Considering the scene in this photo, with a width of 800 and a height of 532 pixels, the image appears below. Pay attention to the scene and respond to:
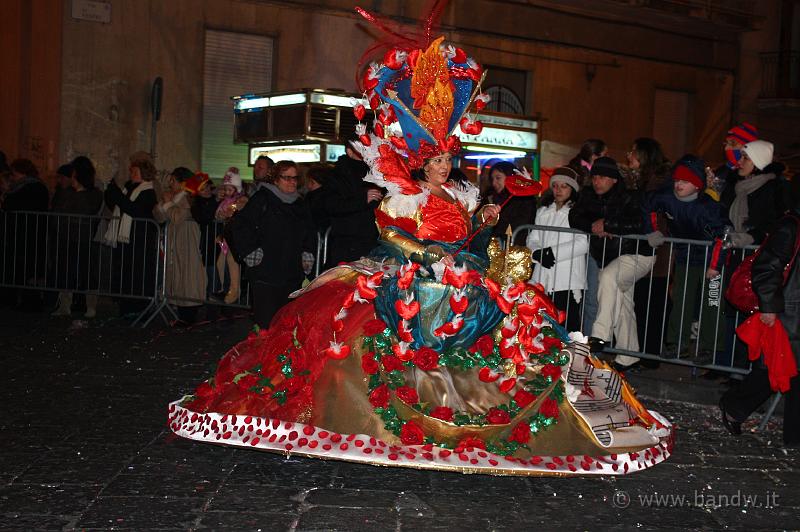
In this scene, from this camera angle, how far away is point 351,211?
7953 mm

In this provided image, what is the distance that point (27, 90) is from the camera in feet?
52.2

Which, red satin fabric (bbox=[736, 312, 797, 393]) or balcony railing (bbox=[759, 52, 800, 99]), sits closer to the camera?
red satin fabric (bbox=[736, 312, 797, 393])

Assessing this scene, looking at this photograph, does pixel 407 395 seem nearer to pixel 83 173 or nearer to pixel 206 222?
pixel 206 222

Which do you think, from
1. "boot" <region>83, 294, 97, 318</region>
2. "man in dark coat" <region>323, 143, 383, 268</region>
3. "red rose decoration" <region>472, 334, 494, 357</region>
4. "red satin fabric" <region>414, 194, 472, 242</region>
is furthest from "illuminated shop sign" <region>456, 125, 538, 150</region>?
"red rose decoration" <region>472, 334, 494, 357</region>

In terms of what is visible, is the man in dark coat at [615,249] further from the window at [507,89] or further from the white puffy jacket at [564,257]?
the window at [507,89]

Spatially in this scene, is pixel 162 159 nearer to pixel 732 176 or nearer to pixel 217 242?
pixel 217 242

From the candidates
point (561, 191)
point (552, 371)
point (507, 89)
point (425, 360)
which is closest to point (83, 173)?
point (561, 191)

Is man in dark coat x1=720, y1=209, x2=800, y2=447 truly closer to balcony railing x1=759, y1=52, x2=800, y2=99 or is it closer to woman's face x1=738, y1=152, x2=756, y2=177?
woman's face x1=738, y1=152, x2=756, y2=177

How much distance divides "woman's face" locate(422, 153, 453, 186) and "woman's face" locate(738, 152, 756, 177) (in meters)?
3.45

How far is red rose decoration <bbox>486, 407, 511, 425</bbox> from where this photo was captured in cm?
516

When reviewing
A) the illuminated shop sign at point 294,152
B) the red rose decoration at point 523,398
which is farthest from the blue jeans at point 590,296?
the illuminated shop sign at point 294,152

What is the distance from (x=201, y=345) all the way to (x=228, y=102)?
901 centimetres

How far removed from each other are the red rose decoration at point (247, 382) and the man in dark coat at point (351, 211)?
8.43 feet

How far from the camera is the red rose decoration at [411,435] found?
16.5 ft
